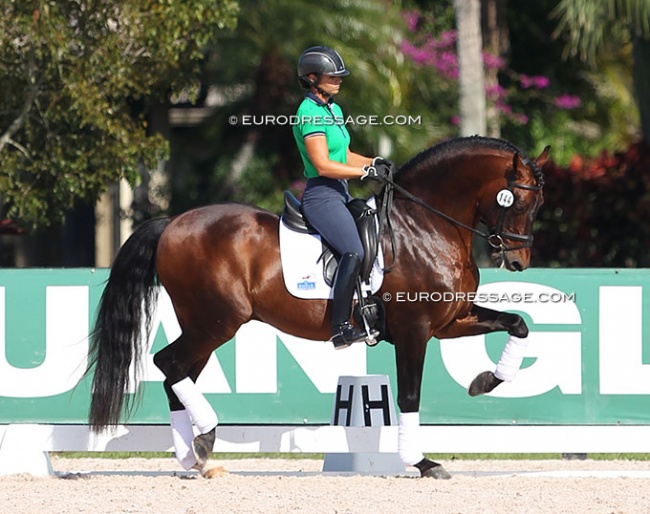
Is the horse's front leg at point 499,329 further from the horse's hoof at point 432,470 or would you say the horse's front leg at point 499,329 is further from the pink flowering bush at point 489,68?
the pink flowering bush at point 489,68

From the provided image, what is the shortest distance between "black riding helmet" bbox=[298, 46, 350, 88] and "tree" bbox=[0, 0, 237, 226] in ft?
12.1

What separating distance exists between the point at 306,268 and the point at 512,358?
4.66ft

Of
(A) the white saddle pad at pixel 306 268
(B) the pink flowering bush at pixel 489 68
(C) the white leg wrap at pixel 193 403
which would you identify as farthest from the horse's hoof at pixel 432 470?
(B) the pink flowering bush at pixel 489 68

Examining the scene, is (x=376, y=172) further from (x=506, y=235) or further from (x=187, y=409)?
(x=187, y=409)

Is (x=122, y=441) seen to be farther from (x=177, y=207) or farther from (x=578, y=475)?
(x=177, y=207)

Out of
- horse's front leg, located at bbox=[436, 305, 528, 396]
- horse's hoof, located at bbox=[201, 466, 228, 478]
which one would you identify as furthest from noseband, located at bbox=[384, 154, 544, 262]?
horse's hoof, located at bbox=[201, 466, 228, 478]

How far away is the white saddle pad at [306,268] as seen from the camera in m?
7.34

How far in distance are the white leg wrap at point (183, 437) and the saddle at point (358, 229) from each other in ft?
4.26

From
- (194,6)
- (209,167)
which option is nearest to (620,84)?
(209,167)

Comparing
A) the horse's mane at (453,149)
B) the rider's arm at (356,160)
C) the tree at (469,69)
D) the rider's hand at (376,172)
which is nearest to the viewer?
the rider's hand at (376,172)

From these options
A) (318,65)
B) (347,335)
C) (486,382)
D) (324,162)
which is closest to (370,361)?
(486,382)

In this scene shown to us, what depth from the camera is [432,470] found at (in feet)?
24.4

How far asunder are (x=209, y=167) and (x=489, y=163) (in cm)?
1212

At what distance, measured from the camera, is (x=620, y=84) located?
835 inches
